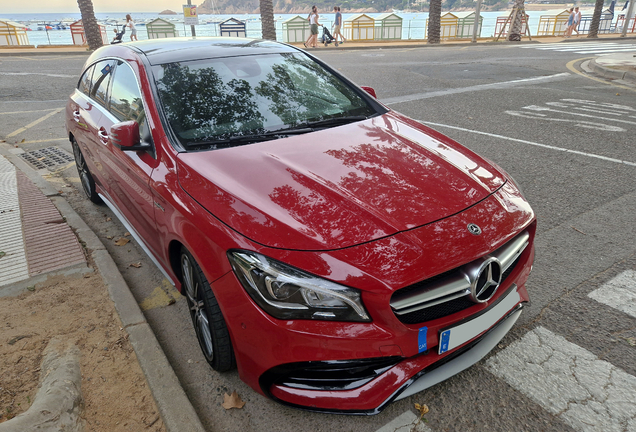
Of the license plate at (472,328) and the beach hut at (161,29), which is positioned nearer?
the license plate at (472,328)

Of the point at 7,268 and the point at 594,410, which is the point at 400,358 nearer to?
the point at 594,410

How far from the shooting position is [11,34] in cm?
2577

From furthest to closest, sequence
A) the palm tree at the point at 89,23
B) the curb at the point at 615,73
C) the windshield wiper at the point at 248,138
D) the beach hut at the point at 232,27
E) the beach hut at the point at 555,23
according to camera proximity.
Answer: the beach hut at the point at 555,23 < the beach hut at the point at 232,27 < the palm tree at the point at 89,23 < the curb at the point at 615,73 < the windshield wiper at the point at 248,138

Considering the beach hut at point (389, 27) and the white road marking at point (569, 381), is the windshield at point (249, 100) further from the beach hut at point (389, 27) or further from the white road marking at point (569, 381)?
the beach hut at point (389, 27)

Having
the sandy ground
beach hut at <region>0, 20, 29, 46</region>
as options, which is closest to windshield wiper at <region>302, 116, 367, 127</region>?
the sandy ground

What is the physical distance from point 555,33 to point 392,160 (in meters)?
33.7

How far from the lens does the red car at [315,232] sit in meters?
1.89

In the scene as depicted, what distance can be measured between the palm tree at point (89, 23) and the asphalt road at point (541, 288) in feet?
48.6

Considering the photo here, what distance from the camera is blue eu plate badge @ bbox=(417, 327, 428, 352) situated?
1.91 m

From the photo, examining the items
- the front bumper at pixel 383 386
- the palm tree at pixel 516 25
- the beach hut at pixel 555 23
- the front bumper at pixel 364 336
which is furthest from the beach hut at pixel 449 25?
the front bumper at pixel 383 386

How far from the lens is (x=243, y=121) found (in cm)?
294

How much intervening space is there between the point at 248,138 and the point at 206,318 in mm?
1102

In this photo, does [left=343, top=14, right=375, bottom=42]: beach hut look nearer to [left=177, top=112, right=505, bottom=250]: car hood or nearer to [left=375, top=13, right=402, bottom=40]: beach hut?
[left=375, top=13, right=402, bottom=40]: beach hut

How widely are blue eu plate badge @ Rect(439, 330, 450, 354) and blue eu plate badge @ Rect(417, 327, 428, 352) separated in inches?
3.2
